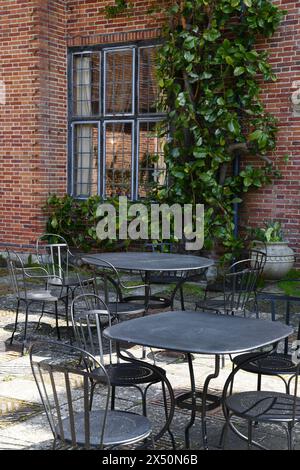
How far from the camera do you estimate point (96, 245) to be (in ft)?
28.6

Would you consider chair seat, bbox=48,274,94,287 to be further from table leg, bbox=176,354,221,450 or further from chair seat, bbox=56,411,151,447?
chair seat, bbox=56,411,151,447

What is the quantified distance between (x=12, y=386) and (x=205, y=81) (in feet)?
15.5

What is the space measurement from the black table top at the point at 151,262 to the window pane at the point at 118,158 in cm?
343

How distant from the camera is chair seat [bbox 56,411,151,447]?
240 cm

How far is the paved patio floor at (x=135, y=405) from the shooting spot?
316 cm

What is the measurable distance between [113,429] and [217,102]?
211 inches

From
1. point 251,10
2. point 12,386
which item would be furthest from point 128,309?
point 251,10

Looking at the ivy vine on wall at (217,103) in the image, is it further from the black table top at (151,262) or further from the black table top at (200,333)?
the black table top at (200,333)

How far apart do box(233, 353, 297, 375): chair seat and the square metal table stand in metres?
0.22

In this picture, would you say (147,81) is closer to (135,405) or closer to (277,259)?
(277,259)

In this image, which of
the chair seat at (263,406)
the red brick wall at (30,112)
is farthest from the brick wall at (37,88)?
the chair seat at (263,406)

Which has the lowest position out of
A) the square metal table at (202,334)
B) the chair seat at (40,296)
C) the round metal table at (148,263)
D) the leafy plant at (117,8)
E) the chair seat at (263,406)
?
the chair seat at (263,406)

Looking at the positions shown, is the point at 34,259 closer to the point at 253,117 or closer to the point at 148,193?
the point at 148,193

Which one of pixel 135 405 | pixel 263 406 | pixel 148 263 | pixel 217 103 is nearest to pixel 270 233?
pixel 217 103
